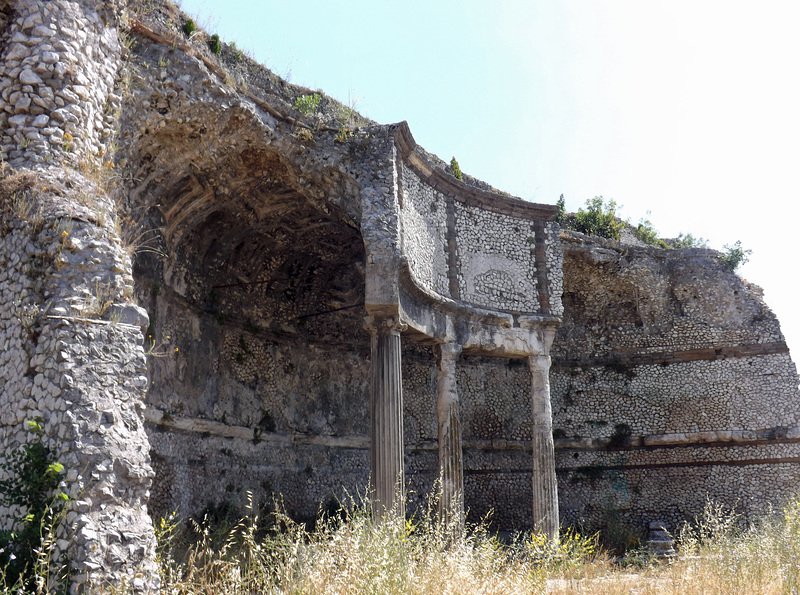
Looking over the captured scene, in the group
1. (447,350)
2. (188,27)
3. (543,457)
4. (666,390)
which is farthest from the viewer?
(666,390)

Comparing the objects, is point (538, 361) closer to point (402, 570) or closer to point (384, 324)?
point (384, 324)

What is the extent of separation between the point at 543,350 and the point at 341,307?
16.0 ft

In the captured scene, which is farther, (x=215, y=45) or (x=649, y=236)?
(x=649, y=236)

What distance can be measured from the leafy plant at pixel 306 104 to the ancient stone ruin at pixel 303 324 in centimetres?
6

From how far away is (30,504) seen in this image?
688cm

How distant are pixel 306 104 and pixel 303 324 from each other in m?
5.71

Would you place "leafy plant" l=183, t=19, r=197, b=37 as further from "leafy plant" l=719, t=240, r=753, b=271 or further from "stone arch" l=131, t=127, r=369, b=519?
"leafy plant" l=719, t=240, r=753, b=271

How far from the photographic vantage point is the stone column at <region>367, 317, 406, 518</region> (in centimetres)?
1278

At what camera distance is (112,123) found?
1050cm

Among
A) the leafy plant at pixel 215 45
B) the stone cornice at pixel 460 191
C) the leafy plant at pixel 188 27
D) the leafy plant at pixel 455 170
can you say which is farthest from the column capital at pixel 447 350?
the leafy plant at pixel 188 27

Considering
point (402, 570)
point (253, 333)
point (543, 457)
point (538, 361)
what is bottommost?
point (402, 570)

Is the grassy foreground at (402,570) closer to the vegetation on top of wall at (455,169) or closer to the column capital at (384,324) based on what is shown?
the column capital at (384,324)

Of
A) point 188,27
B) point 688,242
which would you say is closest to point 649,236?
point 688,242

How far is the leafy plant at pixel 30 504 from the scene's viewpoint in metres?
6.53
